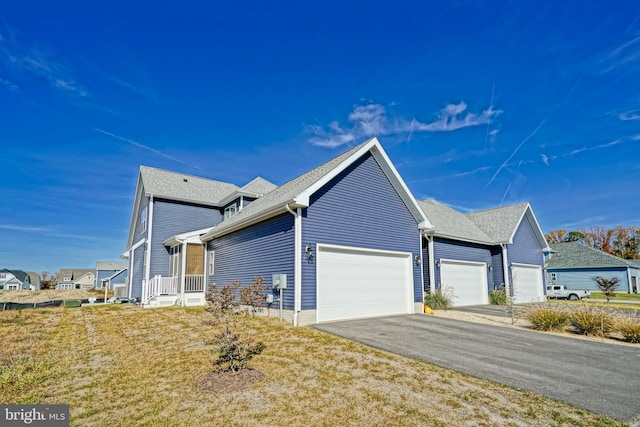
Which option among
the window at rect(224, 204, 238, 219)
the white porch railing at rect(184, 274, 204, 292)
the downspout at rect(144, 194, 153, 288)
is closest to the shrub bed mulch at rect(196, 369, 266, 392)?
the white porch railing at rect(184, 274, 204, 292)

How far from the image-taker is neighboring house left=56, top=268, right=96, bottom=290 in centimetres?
7131

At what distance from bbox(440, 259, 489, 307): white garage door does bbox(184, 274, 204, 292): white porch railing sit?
1287cm

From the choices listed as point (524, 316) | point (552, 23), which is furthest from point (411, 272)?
point (552, 23)

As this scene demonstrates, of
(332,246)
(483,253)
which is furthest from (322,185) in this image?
(483,253)

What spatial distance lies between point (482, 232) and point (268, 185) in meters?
14.8

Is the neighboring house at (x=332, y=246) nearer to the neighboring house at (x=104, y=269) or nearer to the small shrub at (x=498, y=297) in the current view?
the small shrub at (x=498, y=297)

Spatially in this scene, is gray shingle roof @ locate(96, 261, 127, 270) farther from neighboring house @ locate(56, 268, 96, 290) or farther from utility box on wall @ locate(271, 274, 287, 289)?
utility box on wall @ locate(271, 274, 287, 289)

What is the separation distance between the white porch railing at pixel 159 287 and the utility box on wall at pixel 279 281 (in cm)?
882

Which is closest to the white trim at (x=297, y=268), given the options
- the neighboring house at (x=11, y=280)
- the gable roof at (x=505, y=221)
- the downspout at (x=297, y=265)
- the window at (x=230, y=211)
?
the downspout at (x=297, y=265)

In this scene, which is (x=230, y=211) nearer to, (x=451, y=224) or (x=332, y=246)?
(x=332, y=246)

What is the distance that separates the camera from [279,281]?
11.1 m

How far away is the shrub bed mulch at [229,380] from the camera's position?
5157 millimetres

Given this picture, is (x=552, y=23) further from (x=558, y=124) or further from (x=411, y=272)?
(x=411, y=272)

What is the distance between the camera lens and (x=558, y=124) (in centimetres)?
1858
